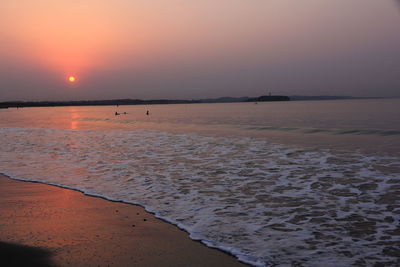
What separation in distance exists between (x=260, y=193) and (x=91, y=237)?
4798 mm

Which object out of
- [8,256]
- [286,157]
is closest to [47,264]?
[8,256]

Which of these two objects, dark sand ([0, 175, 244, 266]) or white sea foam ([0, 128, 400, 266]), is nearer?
dark sand ([0, 175, 244, 266])

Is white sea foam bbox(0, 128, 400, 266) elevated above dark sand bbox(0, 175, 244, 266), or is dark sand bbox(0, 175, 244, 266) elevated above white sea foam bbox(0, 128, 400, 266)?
dark sand bbox(0, 175, 244, 266)

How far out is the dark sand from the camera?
206 inches

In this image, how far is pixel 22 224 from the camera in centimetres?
686

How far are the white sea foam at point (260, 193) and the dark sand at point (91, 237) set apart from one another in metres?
0.42

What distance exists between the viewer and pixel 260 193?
9.52 meters

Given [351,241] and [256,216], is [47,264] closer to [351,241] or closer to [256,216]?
[256,216]

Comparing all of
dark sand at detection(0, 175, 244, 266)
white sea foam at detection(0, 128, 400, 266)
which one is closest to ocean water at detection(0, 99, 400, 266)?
white sea foam at detection(0, 128, 400, 266)

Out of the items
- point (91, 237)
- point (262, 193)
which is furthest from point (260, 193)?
point (91, 237)

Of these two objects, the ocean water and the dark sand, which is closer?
the dark sand

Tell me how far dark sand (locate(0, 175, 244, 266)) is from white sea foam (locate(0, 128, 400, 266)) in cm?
42

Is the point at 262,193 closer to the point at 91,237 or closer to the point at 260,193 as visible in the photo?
the point at 260,193

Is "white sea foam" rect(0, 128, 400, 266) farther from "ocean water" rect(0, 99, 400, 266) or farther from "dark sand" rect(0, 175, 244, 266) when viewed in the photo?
"dark sand" rect(0, 175, 244, 266)
